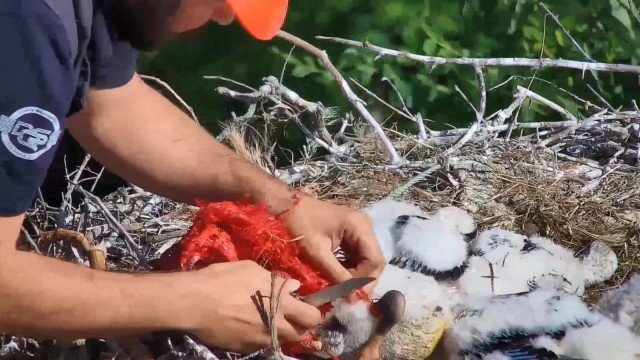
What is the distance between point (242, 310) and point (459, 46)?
6.52 feet

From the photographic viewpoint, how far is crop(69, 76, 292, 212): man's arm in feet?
6.40

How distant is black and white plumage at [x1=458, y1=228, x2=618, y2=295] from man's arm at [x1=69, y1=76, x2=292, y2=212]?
0.55 m

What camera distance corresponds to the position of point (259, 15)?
165cm

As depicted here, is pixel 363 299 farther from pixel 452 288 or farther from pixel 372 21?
pixel 372 21

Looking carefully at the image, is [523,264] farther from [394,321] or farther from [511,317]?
[394,321]

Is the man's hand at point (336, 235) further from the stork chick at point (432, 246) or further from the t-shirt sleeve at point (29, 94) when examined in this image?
the t-shirt sleeve at point (29, 94)

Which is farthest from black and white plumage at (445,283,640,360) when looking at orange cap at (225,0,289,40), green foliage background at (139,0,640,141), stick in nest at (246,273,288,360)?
green foliage background at (139,0,640,141)

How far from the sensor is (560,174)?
258 centimetres

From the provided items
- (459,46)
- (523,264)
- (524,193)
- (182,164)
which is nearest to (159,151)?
(182,164)

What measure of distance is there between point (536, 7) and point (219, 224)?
195cm

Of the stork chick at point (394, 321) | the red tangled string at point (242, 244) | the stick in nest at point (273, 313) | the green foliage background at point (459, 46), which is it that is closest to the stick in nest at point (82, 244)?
the red tangled string at point (242, 244)

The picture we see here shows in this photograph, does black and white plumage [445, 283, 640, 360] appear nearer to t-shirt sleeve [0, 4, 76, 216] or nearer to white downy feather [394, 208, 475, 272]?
white downy feather [394, 208, 475, 272]

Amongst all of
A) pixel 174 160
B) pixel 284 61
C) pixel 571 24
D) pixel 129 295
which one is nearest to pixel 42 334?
pixel 129 295

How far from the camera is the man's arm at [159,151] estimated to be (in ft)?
6.40
